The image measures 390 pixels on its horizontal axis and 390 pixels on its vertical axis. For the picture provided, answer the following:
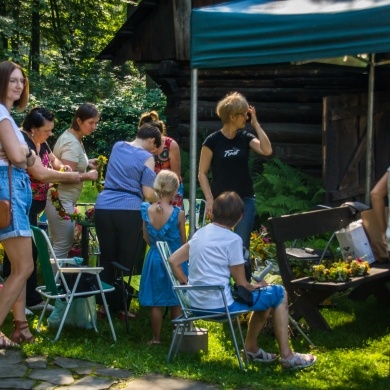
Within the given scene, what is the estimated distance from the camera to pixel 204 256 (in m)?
6.00

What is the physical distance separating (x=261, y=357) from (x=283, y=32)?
2227 mm

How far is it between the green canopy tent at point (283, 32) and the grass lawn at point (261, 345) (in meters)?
0.99

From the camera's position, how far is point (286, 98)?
13.5 meters

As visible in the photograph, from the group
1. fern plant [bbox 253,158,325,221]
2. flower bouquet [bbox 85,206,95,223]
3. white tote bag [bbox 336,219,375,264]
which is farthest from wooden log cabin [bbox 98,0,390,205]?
flower bouquet [bbox 85,206,95,223]

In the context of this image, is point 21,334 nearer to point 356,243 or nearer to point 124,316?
point 124,316

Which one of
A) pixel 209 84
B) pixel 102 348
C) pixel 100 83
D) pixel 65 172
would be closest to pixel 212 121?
pixel 209 84

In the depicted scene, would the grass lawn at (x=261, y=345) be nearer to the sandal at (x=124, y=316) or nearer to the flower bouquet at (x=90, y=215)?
the sandal at (x=124, y=316)

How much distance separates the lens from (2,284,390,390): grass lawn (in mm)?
5832

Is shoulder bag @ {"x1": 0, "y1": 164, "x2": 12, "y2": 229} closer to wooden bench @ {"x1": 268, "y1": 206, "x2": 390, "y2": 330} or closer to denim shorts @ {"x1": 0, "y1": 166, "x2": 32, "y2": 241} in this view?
denim shorts @ {"x1": 0, "y1": 166, "x2": 32, "y2": 241}

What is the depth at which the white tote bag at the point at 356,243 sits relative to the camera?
731 centimetres

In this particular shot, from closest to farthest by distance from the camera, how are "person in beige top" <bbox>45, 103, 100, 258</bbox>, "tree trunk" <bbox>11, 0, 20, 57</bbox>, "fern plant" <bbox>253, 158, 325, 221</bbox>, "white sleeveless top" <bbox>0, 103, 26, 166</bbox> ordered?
"white sleeveless top" <bbox>0, 103, 26, 166</bbox>
"person in beige top" <bbox>45, 103, 100, 258</bbox>
"fern plant" <bbox>253, 158, 325, 221</bbox>
"tree trunk" <bbox>11, 0, 20, 57</bbox>

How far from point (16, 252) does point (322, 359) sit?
2265mm

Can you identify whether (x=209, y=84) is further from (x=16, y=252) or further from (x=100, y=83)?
(x=100, y=83)

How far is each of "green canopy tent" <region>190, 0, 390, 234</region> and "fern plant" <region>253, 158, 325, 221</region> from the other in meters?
5.16
